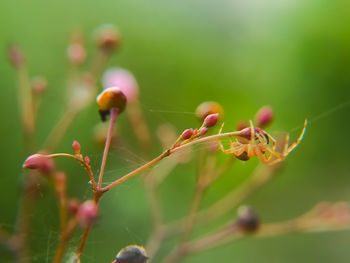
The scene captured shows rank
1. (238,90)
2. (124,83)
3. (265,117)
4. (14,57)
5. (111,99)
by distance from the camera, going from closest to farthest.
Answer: (111,99) → (265,117) → (14,57) → (124,83) → (238,90)

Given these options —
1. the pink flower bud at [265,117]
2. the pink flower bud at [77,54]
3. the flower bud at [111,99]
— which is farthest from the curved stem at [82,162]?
the pink flower bud at [77,54]

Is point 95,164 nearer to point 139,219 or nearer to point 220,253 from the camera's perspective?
point 139,219

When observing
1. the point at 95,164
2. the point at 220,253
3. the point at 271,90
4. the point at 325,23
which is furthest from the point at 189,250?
the point at 325,23

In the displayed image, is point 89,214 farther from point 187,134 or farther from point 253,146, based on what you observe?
point 253,146

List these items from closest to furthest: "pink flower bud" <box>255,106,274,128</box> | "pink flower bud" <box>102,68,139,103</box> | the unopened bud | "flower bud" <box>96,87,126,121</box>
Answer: "flower bud" <box>96,87,126,121</box> < "pink flower bud" <box>255,106,274,128</box> < the unopened bud < "pink flower bud" <box>102,68,139,103</box>

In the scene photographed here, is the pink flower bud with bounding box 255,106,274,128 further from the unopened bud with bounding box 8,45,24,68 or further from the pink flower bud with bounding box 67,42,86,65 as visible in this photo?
the unopened bud with bounding box 8,45,24,68

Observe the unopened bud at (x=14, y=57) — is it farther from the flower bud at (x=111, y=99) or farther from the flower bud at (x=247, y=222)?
the flower bud at (x=247, y=222)

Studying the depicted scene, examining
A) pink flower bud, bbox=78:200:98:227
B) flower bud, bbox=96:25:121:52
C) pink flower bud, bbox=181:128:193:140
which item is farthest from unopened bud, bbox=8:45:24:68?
Answer: pink flower bud, bbox=181:128:193:140

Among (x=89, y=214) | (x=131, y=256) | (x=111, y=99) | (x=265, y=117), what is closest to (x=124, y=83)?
(x=265, y=117)
